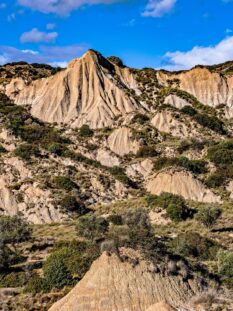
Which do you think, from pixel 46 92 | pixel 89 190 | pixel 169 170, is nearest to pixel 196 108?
pixel 46 92

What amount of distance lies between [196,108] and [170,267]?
74.8 meters

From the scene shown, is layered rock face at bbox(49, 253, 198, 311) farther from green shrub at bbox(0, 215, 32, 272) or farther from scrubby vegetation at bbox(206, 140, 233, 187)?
scrubby vegetation at bbox(206, 140, 233, 187)

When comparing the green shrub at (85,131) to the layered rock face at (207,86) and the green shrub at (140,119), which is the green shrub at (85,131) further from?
the layered rock face at (207,86)

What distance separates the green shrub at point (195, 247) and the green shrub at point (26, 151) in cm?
3207

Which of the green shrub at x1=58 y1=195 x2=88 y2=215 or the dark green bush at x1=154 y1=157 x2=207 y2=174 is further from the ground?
the dark green bush at x1=154 y1=157 x2=207 y2=174

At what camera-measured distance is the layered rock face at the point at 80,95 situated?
94625 millimetres

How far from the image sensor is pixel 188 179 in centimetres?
6719

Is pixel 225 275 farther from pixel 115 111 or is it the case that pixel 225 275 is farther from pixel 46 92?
pixel 46 92

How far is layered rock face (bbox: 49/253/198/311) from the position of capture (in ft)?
80.1

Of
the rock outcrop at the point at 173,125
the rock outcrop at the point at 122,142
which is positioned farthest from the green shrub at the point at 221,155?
the rock outcrop at the point at 122,142

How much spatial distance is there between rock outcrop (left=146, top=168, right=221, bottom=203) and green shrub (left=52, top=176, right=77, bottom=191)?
10.1 metres

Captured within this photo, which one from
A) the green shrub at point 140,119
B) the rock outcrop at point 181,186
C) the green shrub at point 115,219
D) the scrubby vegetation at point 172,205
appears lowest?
the green shrub at point 115,219

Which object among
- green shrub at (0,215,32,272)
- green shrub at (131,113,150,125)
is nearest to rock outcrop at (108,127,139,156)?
green shrub at (131,113,150,125)

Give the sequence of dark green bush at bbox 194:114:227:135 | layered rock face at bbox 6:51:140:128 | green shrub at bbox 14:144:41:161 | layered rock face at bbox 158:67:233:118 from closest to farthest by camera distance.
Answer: green shrub at bbox 14:144:41:161
dark green bush at bbox 194:114:227:135
layered rock face at bbox 6:51:140:128
layered rock face at bbox 158:67:233:118
